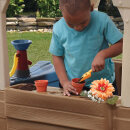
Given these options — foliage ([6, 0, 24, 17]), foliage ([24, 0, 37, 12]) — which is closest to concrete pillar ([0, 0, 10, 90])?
foliage ([6, 0, 24, 17])

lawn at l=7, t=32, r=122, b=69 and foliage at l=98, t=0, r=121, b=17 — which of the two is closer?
lawn at l=7, t=32, r=122, b=69

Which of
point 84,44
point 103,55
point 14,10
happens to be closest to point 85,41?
point 84,44

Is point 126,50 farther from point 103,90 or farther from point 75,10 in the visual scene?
point 75,10

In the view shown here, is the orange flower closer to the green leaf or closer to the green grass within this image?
the green leaf

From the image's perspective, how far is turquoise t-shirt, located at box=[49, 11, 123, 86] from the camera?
88.4 inches

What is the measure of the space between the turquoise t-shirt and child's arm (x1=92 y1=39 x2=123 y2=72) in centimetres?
4

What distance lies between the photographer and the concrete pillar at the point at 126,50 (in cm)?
172

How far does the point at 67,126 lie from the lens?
205 centimetres

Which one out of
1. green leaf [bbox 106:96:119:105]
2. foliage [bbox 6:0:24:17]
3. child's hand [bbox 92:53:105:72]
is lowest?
green leaf [bbox 106:96:119:105]

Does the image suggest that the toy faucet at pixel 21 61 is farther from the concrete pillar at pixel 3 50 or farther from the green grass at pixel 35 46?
the green grass at pixel 35 46

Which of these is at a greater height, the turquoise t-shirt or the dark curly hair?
the dark curly hair

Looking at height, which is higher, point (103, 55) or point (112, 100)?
point (103, 55)

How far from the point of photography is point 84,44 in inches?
89.9

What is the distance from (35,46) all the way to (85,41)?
3.83 m
